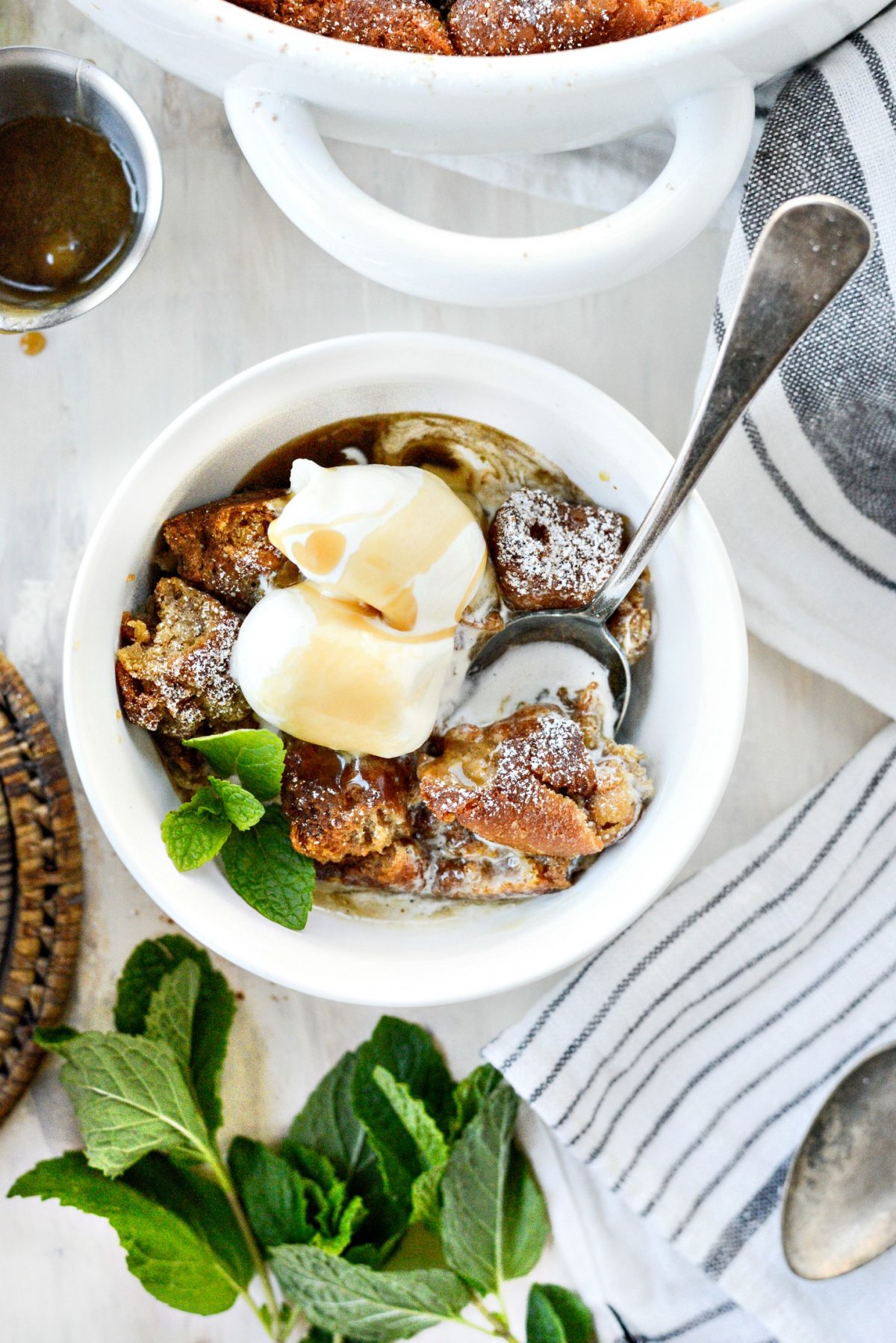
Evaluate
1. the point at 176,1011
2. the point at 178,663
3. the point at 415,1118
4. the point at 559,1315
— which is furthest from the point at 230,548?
the point at 559,1315

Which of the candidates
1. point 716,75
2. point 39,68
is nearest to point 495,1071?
point 716,75

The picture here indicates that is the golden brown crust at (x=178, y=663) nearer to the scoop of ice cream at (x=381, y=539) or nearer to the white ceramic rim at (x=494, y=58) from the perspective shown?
the scoop of ice cream at (x=381, y=539)

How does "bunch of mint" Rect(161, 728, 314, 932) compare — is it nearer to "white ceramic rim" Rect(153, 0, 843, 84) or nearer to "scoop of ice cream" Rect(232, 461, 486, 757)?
"scoop of ice cream" Rect(232, 461, 486, 757)

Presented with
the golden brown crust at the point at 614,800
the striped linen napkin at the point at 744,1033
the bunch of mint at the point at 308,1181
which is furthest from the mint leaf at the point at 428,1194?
the golden brown crust at the point at 614,800

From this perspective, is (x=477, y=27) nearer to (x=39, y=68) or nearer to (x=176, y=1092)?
(x=39, y=68)

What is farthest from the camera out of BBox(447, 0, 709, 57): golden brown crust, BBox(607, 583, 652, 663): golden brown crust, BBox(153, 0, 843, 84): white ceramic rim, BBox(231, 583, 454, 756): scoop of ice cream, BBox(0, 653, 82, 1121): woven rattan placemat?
BBox(0, 653, 82, 1121): woven rattan placemat

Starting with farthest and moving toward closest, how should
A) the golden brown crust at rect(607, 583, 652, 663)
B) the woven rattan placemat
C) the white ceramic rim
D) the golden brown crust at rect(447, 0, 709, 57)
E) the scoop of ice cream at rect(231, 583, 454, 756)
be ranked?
the woven rattan placemat → the golden brown crust at rect(607, 583, 652, 663) → the scoop of ice cream at rect(231, 583, 454, 756) → the golden brown crust at rect(447, 0, 709, 57) → the white ceramic rim

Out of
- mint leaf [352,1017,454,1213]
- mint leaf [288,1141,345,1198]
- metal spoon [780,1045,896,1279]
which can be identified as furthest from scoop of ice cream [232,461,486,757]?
metal spoon [780,1045,896,1279]

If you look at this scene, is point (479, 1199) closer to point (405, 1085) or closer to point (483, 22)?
point (405, 1085)
